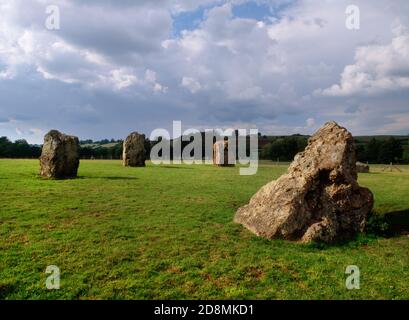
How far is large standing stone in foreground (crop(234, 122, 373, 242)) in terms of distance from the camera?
562 inches

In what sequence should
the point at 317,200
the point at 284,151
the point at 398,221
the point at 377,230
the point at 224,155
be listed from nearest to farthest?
the point at 377,230
the point at 317,200
the point at 398,221
the point at 224,155
the point at 284,151

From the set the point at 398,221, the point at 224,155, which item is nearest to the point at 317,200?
the point at 398,221

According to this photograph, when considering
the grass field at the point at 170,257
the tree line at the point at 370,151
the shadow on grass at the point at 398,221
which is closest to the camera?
the grass field at the point at 170,257

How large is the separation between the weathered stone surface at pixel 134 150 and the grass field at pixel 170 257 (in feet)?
94.7

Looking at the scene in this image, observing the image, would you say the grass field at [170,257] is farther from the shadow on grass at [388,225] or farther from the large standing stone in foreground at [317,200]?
the large standing stone in foreground at [317,200]

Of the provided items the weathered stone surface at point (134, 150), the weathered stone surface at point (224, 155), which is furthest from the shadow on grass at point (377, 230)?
the weathered stone surface at point (224, 155)

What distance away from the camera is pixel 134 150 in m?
48.7

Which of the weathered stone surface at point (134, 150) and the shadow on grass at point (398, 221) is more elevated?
the weathered stone surface at point (134, 150)

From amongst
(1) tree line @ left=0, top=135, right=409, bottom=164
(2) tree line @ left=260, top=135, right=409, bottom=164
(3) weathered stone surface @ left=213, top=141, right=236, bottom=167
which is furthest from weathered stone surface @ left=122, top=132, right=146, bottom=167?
(2) tree line @ left=260, top=135, right=409, bottom=164

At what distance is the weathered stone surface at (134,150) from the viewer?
158 ft

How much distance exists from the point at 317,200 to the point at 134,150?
36319 millimetres

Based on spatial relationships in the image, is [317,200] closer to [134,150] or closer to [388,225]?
[388,225]

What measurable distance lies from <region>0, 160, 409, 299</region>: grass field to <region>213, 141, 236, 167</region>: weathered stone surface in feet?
117
